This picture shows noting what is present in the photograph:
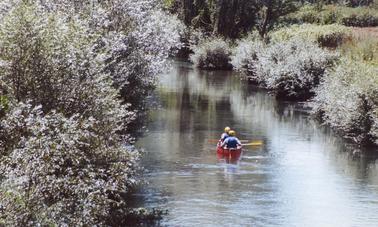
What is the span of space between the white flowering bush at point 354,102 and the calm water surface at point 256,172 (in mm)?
848

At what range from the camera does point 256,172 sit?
867 inches

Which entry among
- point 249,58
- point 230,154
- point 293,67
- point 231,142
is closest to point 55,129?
point 230,154

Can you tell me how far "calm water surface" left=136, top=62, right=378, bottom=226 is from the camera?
17.4 metres

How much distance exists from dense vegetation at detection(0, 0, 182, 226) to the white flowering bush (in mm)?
14372

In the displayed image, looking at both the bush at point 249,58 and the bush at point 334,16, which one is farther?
the bush at point 334,16

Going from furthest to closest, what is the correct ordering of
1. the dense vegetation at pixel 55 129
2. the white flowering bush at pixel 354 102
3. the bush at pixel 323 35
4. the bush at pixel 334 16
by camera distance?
1. the bush at pixel 334 16
2. the bush at pixel 323 35
3. the white flowering bush at pixel 354 102
4. the dense vegetation at pixel 55 129

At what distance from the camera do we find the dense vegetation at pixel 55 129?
30.6ft

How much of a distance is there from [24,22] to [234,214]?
7641 mm

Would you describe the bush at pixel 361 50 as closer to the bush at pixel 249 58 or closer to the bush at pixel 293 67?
the bush at pixel 293 67

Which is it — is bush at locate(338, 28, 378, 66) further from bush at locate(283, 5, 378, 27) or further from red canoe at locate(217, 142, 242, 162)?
bush at locate(283, 5, 378, 27)

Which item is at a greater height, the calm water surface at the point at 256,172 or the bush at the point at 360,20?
the bush at the point at 360,20

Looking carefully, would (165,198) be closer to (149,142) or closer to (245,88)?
(149,142)

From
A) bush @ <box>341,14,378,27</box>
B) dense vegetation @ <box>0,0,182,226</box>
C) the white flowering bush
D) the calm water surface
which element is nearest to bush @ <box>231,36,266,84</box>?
the calm water surface

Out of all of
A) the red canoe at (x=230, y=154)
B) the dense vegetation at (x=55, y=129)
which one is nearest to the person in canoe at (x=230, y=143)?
the red canoe at (x=230, y=154)
